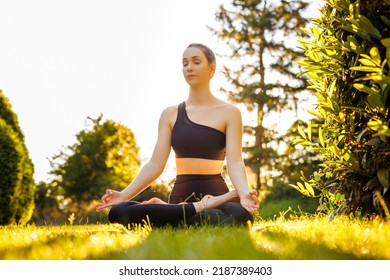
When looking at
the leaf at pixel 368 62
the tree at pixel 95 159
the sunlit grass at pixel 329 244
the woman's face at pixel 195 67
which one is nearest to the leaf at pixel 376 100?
the leaf at pixel 368 62

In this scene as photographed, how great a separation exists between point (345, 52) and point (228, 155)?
126 centimetres

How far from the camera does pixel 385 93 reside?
10.9 feet

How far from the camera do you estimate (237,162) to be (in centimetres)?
438

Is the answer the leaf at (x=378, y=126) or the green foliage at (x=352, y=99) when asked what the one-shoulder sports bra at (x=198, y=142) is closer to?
the green foliage at (x=352, y=99)

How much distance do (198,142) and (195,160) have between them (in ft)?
0.52

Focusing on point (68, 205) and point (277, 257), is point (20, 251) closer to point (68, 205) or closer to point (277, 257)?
point (277, 257)

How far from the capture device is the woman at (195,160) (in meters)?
4.16

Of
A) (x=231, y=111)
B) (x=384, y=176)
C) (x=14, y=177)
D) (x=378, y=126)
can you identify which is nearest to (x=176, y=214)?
(x=231, y=111)

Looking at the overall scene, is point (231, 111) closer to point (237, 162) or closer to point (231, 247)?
point (237, 162)

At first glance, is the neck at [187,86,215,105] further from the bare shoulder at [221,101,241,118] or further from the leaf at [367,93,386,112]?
the leaf at [367,93,386,112]

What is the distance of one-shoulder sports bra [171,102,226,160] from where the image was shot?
179 inches

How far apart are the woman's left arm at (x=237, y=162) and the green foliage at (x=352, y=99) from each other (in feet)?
1.66

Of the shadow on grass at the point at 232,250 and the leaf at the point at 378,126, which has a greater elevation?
the leaf at the point at 378,126

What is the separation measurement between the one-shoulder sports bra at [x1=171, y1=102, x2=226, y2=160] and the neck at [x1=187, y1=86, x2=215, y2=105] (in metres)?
0.23
